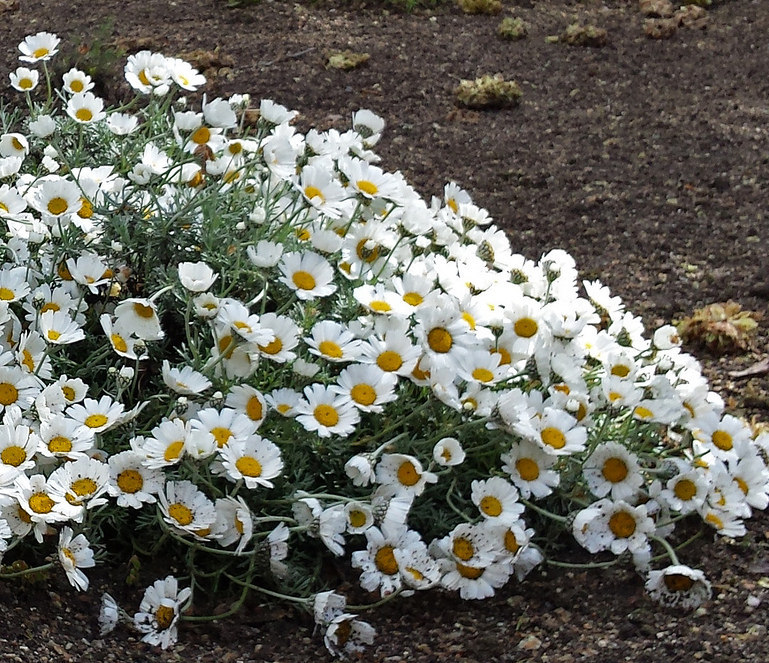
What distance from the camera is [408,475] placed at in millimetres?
2266

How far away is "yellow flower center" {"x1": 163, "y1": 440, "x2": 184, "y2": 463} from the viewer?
2107 mm

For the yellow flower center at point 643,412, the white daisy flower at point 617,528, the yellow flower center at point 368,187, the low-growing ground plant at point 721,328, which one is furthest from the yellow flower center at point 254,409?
the low-growing ground plant at point 721,328

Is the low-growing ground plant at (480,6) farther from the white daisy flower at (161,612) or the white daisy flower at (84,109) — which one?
the white daisy flower at (161,612)

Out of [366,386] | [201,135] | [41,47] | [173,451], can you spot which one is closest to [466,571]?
[366,386]

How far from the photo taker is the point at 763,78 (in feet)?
18.3

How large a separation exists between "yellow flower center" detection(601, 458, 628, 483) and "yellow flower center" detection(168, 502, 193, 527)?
986 millimetres

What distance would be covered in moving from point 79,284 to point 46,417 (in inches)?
18.7

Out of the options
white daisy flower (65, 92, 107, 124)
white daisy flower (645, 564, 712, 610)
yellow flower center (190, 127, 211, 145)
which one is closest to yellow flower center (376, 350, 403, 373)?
white daisy flower (645, 564, 712, 610)

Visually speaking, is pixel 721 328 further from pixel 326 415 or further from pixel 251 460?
pixel 251 460

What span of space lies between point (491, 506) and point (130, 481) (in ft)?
2.64

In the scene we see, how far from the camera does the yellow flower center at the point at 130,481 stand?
2.16 meters

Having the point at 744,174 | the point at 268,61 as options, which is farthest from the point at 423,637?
the point at 268,61

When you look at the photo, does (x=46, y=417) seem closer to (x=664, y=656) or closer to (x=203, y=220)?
(x=203, y=220)

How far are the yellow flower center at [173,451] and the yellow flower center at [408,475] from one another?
0.49 metres
